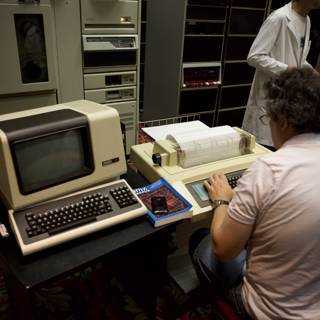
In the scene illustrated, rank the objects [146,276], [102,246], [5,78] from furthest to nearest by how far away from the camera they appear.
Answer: [5,78] → [146,276] → [102,246]

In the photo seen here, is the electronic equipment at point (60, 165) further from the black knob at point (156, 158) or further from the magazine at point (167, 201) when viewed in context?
the black knob at point (156, 158)

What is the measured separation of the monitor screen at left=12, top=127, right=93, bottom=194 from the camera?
992mm

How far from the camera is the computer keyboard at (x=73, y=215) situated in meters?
0.95

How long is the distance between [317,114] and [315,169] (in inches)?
6.3

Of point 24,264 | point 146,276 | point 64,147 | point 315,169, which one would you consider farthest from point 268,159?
point 146,276

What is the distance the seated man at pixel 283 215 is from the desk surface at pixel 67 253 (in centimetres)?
26

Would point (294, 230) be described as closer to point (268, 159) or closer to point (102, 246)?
point (268, 159)

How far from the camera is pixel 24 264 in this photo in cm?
92

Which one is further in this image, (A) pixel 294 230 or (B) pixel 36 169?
(B) pixel 36 169

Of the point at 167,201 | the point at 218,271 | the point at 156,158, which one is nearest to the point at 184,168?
the point at 156,158

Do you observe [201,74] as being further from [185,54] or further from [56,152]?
[56,152]

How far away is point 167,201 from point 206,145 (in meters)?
0.34

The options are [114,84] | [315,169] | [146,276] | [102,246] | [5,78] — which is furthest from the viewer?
[114,84]

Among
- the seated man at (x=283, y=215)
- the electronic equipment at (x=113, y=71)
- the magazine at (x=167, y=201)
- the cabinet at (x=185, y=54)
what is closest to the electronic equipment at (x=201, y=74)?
the cabinet at (x=185, y=54)
